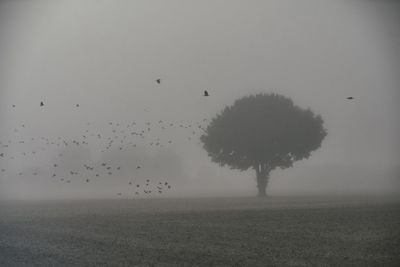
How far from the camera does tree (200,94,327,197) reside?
103m

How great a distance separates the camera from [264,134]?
337ft

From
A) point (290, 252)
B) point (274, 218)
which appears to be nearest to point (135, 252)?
point (290, 252)

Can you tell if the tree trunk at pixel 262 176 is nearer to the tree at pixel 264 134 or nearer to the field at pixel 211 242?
the tree at pixel 264 134

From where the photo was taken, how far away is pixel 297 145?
104125 mm

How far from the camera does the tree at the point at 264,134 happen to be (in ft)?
338

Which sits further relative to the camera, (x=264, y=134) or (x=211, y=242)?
(x=264, y=134)

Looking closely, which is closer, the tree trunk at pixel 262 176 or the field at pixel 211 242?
the field at pixel 211 242

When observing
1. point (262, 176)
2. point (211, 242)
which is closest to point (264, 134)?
point (262, 176)

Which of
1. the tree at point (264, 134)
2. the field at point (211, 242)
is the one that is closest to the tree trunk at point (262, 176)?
the tree at point (264, 134)

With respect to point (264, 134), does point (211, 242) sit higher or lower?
lower

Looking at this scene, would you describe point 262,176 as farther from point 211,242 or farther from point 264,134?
point 211,242

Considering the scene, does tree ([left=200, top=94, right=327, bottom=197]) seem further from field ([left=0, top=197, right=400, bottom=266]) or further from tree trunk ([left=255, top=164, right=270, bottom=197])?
field ([left=0, top=197, right=400, bottom=266])

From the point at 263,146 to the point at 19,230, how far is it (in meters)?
67.8

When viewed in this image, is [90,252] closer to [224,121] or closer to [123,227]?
[123,227]
